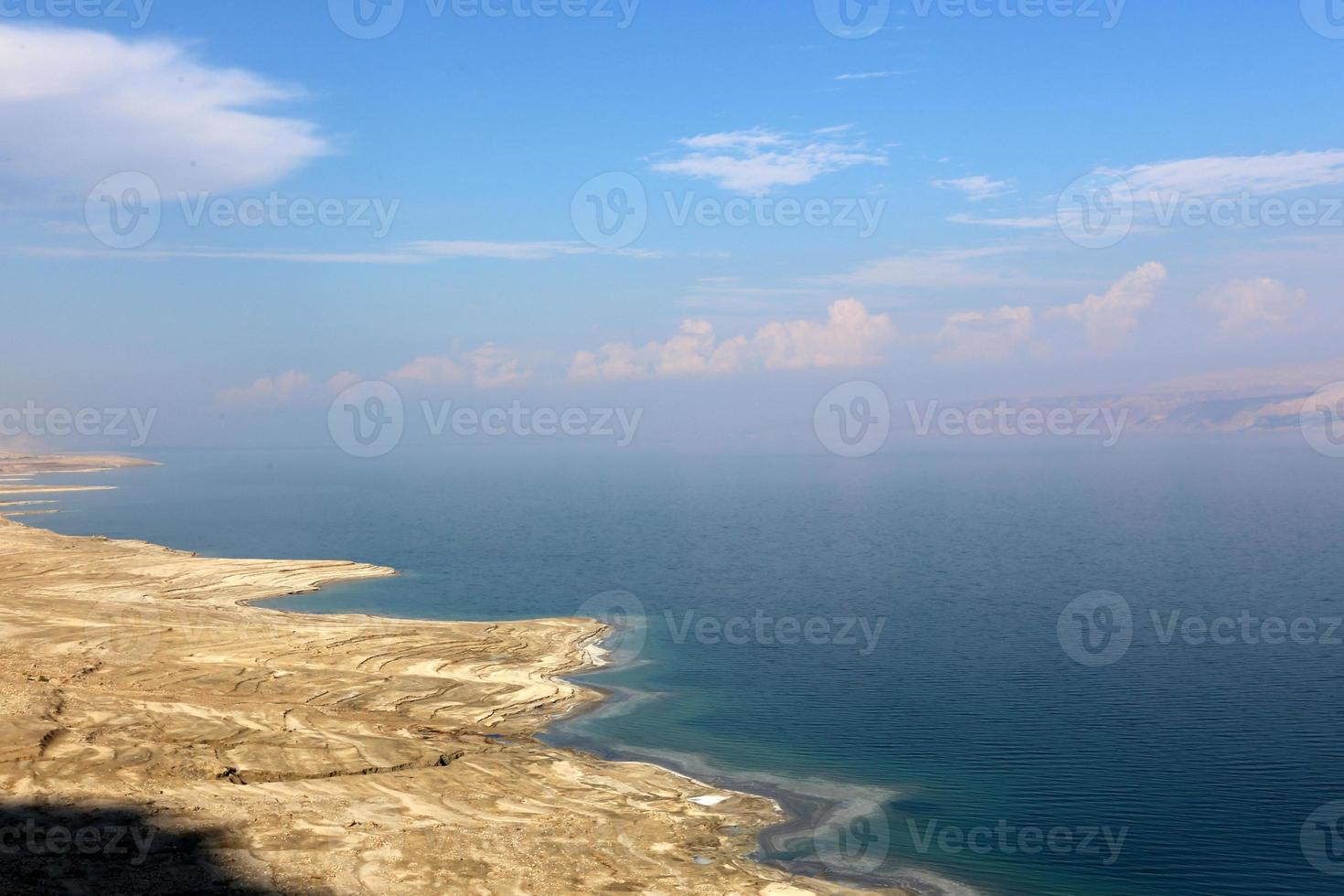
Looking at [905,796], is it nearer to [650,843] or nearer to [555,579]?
[650,843]

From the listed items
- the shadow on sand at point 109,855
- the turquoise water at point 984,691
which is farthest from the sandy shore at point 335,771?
the turquoise water at point 984,691

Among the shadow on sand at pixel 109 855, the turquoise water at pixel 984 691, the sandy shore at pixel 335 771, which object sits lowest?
the shadow on sand at pixel 109 855

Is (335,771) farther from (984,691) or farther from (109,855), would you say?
(984,691)

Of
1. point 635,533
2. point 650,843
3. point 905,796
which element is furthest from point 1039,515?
point 650,843

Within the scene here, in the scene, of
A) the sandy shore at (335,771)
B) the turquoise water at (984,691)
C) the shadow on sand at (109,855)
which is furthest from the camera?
the turquoise water at (984,691)

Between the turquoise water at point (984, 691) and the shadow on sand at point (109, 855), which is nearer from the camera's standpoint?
the shadow on sand at point (109, 855)

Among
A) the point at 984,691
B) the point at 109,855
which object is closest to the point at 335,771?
the point at 109,855

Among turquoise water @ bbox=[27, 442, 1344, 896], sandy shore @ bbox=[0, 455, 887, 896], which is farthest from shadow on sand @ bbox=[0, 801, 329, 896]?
turquoise water @ bbox=[27, 442, 1344, 896]

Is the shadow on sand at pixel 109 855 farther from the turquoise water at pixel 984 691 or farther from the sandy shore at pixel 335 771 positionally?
the turquoise water at pixel 984 691
